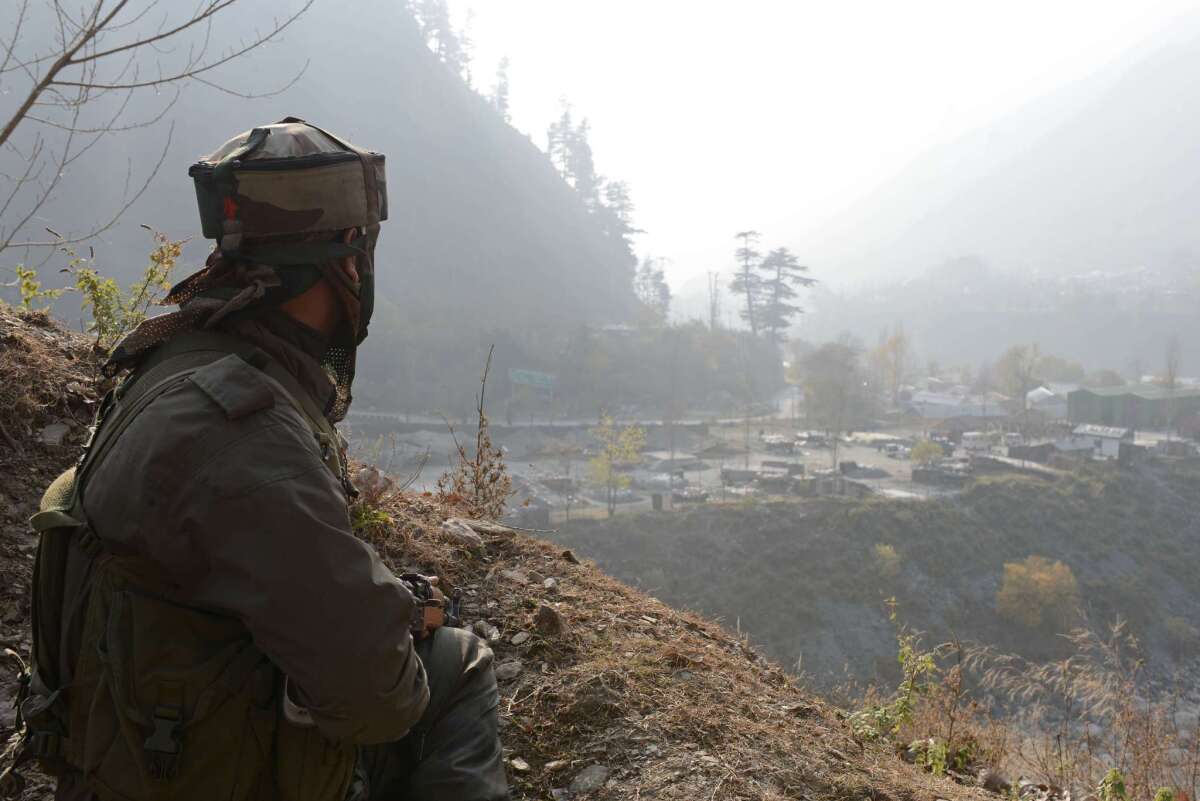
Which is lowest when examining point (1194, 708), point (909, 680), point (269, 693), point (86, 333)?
point (1194, 708)

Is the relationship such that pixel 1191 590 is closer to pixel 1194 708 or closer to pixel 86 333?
pixel 1194 708

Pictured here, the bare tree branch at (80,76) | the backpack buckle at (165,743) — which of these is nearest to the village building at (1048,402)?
the bare tree branch at (80,76)

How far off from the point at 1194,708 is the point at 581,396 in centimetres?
3425

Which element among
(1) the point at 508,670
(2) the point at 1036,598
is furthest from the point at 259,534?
(2) the point at 1036,598

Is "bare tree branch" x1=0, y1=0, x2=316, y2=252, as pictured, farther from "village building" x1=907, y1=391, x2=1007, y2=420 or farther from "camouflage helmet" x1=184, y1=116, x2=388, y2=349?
"village building" x1=907, y1=391, x2=1007, y2=420

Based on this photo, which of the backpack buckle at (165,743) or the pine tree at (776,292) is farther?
the pine tree at (776,292)

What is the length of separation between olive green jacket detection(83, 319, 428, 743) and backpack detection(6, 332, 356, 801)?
5cm

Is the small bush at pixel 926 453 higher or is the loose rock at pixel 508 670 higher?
the loose rock at pixel 508 670

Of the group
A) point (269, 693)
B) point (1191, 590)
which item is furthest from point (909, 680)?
point (1191, 590)

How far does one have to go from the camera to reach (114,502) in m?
1.18

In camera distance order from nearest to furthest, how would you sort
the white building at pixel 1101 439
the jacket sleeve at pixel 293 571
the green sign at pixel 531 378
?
the jacket sleeve at pixel 293 571 < the white building at pixel 1101 439 < the green sign at pixel 531 378

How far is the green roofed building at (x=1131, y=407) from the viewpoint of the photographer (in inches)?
2100

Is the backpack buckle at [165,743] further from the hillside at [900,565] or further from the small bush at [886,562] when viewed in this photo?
the small bush at [886,562]

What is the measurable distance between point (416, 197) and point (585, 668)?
63.8 meters
